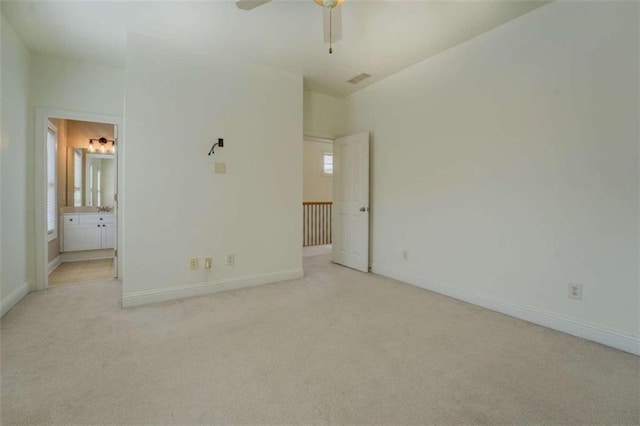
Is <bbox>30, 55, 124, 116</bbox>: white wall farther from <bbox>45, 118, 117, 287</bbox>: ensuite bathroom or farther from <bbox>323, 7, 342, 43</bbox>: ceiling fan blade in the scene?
<bbox>323, 7, 342, 43</bbox>: ceiling fan blade

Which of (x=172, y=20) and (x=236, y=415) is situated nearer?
(x=236, y=415)

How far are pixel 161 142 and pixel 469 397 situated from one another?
3333mm

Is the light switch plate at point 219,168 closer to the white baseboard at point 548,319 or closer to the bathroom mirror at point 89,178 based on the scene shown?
the white baseboard at point 548,319

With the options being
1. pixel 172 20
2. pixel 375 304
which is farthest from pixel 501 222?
pixel 172 20

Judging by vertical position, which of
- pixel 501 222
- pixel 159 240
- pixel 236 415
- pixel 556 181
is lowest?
pixel 236 415

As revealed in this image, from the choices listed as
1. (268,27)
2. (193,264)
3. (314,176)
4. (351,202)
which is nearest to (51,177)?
(193,264)

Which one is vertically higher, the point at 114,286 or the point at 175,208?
the point at 175,208

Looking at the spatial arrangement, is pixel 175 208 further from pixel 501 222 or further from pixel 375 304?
pixel 501 222

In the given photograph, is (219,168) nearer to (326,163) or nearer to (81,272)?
(81,272)

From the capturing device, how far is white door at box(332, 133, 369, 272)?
168 inches

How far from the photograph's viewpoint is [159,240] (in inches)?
122

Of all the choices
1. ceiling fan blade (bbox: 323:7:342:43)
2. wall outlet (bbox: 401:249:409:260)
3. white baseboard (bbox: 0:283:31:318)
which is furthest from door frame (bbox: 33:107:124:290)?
wall outlet (bbox: 401:249:409:260)

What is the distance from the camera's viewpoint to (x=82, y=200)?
541 cm

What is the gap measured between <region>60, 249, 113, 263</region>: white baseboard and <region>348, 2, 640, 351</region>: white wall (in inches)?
206
